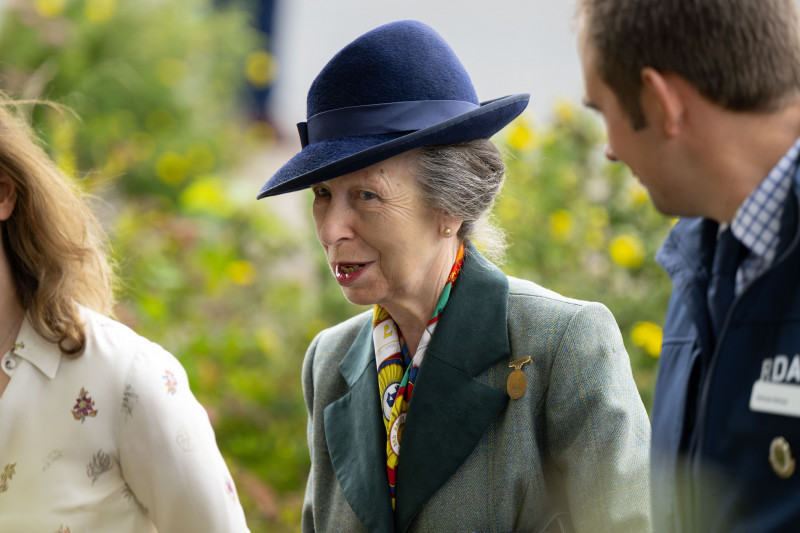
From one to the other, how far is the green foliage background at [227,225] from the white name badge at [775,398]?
4.23ft

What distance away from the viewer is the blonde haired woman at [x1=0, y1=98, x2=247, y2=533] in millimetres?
1959

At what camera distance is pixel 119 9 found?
5902mm

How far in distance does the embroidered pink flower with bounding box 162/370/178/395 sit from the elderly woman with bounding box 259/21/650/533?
1.36ft

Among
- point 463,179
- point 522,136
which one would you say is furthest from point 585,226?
point 463,179

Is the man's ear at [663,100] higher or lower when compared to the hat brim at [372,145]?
higher

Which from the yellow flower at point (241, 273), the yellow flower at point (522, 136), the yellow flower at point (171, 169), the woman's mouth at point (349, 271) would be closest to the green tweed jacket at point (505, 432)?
the woman's mouth at point (349, 271)

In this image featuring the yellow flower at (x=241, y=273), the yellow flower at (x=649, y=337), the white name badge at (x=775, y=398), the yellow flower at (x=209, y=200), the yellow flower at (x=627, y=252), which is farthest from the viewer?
the yellow flower at (x=209, y=200)

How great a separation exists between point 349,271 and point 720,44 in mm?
1001

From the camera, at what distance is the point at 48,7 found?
5277 millimetres

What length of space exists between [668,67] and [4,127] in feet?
5.04

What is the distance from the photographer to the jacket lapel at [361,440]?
201cm

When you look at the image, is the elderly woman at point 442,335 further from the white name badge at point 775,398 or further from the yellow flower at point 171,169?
the yellow flower at point 171,169

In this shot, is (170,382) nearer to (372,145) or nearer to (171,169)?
(372,145)

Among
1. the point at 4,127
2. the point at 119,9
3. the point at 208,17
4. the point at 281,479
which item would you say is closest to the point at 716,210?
the point at 4,127
